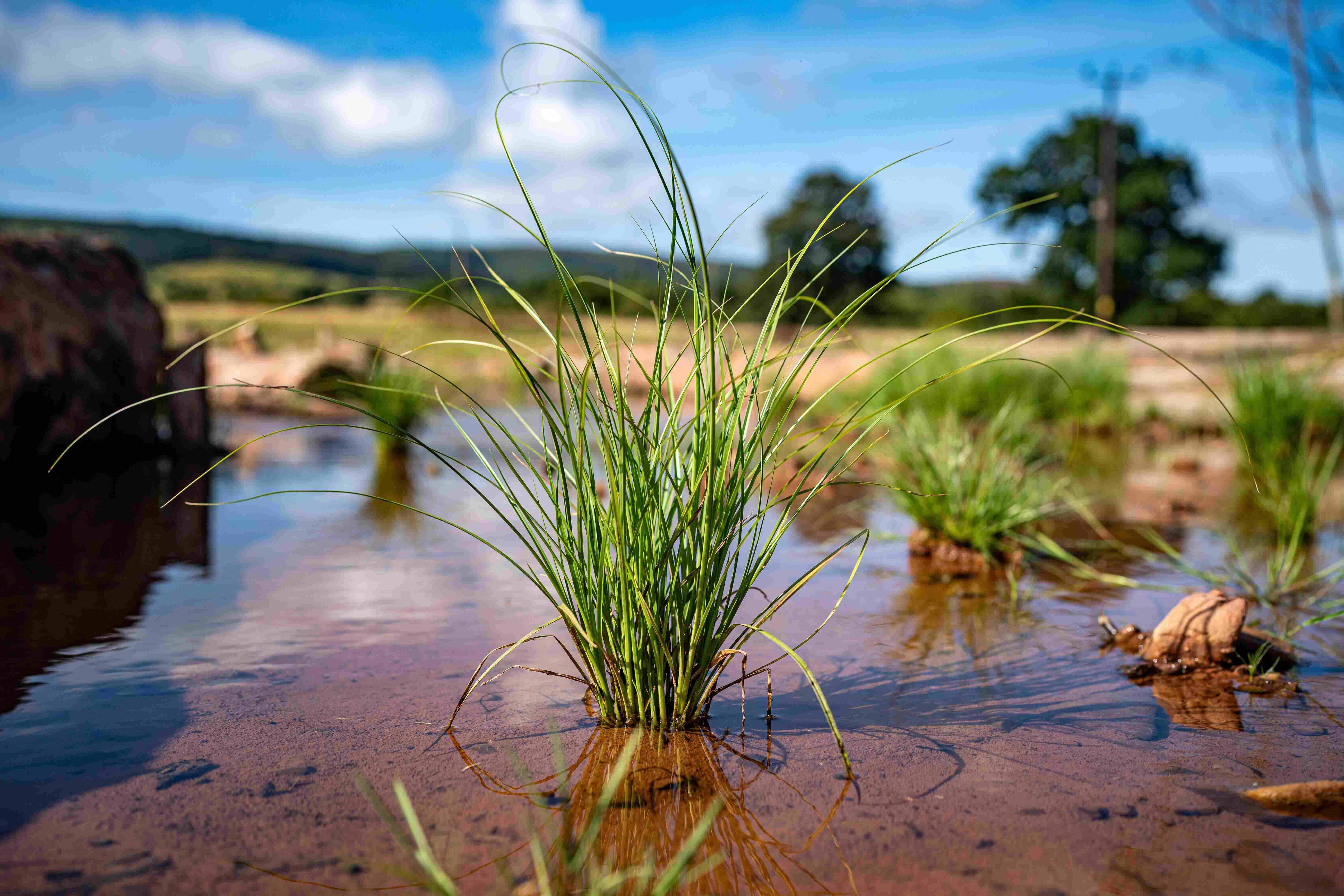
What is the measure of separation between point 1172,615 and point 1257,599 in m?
0.86

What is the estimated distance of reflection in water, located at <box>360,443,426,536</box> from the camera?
4.31m

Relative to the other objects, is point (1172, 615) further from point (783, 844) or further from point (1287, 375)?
point (1287, 375)

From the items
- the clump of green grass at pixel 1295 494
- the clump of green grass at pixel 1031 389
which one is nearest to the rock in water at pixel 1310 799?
the clump of green grass at pixel 1295 494

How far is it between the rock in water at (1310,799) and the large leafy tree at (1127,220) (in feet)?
113

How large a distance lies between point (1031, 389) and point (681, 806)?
7899 mm

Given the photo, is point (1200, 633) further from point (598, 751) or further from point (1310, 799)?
point (598, 751)

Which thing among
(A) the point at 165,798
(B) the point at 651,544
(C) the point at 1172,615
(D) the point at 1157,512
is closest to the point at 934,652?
(C) the point at 1172,615

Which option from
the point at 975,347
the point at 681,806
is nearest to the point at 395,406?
the point at 975,347

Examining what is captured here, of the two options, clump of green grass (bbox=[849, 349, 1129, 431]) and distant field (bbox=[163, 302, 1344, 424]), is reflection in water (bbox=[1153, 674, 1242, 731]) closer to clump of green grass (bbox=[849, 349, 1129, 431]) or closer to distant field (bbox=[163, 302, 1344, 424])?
distant field (bbox=[163, 302, 1344, 424])

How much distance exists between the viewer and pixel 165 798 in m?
1.66

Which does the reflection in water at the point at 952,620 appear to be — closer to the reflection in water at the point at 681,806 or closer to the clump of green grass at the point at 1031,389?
the reflection in water at the point at 681,806

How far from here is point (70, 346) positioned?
5.55 m

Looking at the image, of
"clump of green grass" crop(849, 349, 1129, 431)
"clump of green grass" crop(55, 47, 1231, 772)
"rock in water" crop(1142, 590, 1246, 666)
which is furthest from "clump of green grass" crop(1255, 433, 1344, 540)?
"clump of green grass" crop(849, 349, 1129, 431)

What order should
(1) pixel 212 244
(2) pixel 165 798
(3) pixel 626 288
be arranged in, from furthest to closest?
(1) pixel 212 244 < (3) pixel 626 288 < (2) pixel 165 798
